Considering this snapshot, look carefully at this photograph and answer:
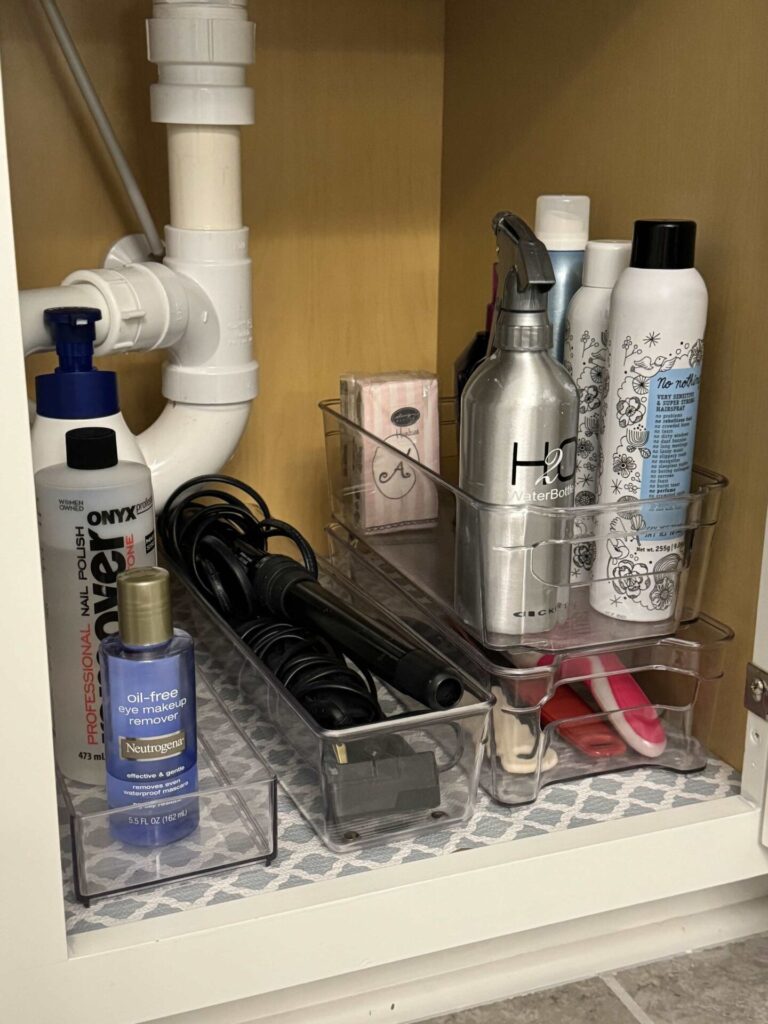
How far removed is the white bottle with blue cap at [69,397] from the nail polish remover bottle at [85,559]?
2 cm

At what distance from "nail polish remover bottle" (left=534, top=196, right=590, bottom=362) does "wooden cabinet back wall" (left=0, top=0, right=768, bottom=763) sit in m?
0.04

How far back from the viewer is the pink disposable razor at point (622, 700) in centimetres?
68

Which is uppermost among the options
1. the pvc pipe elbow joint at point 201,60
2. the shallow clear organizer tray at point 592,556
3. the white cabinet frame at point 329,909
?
the pvc pipe elbow joint at point 201,60

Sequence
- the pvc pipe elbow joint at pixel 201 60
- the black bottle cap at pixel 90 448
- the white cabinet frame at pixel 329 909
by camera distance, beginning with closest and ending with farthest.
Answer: the white cabinet frame at pixel 329 909, the black bottle cap at pixel 90 448, the pvc pipe elbow joint at pixel 201 60

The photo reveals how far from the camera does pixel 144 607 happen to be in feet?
1.75

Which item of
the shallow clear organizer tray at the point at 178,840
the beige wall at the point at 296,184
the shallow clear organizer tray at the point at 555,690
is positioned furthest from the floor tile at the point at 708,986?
the beige wall at the point at 296,184

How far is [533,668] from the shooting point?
637 millimetres

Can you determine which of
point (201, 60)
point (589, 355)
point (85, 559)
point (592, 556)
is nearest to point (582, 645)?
point (592, 556)

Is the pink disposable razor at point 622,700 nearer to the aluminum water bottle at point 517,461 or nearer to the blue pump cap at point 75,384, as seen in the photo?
the aluminum water bottle at point 517,461

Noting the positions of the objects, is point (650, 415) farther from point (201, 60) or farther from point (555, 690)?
point (201, 60)

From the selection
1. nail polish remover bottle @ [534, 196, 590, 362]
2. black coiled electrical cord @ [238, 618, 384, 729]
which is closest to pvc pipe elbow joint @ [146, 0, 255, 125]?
nail polish remover bottle @ [534, 196, 590, 362]

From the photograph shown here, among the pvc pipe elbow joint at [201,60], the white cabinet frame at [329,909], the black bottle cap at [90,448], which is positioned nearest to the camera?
the white cabinet frame at [329,909]

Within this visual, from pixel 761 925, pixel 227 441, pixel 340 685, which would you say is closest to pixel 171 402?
pixel 227 441

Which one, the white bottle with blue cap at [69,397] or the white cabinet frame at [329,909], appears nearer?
the white cabinet frame at [329,909]
